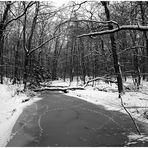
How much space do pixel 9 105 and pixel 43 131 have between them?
5.15 meters

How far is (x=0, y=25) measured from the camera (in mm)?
11594

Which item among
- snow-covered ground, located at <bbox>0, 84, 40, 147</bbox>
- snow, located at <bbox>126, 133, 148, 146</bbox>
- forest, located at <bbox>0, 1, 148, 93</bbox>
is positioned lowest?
snow, located at <bbox>126, 133, 148, 146</bbox>

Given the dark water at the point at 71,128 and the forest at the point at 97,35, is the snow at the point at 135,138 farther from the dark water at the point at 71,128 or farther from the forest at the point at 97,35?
the forest at the point at 97,35

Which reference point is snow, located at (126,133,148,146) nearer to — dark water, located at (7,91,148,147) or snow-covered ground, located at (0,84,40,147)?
dark water, located at (7,91,148,147)

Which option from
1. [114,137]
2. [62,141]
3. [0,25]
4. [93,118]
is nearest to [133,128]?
[114,137]

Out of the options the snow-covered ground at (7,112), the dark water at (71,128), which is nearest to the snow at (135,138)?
the dark water at (71,128)

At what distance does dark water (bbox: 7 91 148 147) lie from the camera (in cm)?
604

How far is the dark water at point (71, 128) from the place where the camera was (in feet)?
19.8

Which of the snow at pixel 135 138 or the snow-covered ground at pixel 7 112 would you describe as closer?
the snow at pixel 135 138

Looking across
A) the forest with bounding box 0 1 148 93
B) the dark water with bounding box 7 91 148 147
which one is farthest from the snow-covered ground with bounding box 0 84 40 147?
the forest with bounding box 0 1 148 93

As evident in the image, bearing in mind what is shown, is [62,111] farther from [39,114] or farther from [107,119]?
[107,119]

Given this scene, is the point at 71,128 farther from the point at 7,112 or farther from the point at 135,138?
the point at 7,112

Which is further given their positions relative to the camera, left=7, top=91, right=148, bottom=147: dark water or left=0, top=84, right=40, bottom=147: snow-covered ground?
left=0, top=84, right=40, bottom=147: snow-covered ground

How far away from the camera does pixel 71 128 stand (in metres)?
7.32
